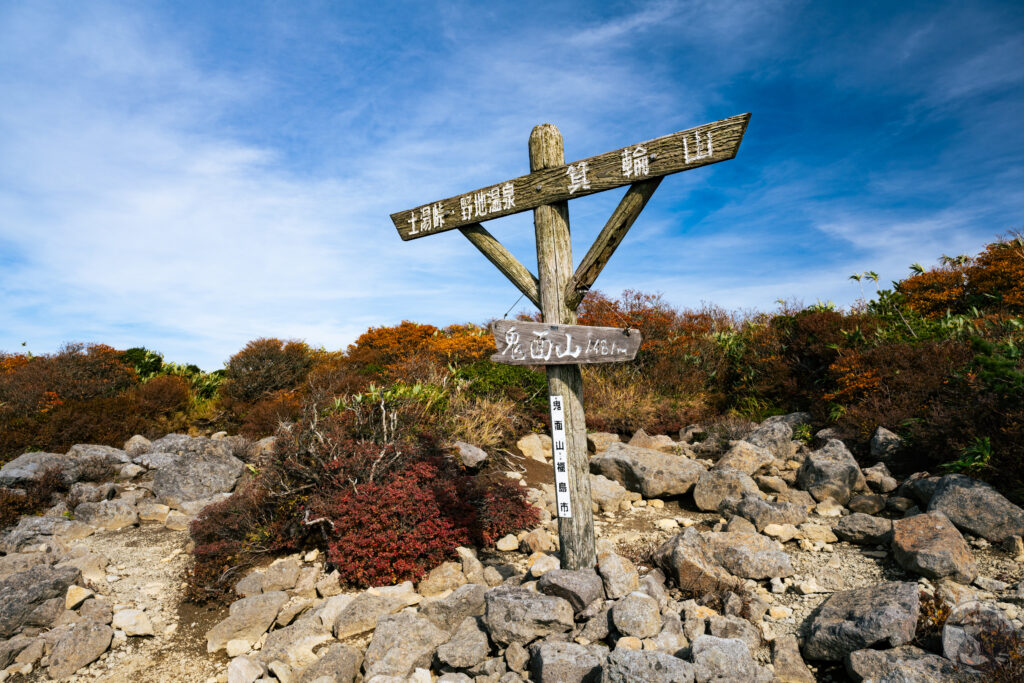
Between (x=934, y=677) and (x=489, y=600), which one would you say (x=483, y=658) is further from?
(x=934, y=677)

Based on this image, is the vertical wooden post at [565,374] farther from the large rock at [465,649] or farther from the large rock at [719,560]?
the large rock at [465,649]

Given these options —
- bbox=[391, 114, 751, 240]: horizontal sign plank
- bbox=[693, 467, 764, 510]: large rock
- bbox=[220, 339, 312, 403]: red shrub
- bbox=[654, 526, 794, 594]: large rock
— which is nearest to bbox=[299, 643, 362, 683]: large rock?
bbox=[654, 526, 794, 594]: large rock

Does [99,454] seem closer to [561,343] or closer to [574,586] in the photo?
[561,343]

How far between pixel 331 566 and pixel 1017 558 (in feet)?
21.0

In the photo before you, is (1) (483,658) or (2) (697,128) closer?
(1) (483,658)

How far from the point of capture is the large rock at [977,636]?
3.47 meters

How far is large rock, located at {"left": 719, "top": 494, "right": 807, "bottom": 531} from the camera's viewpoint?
6176mm

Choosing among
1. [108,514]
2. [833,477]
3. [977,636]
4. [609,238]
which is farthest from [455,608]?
[108,514]

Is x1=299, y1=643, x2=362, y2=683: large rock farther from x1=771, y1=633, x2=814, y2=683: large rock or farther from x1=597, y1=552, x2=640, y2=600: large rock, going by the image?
x1=771, y1=633, x2=814, y2=683: large rock

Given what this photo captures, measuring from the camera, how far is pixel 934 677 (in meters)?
3.36

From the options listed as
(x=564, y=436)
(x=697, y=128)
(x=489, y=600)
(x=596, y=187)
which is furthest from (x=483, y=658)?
(x=697, y=128)

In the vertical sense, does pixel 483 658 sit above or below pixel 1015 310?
below

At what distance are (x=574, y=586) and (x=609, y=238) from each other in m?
2.83

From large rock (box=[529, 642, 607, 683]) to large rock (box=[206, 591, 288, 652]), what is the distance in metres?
2.70
